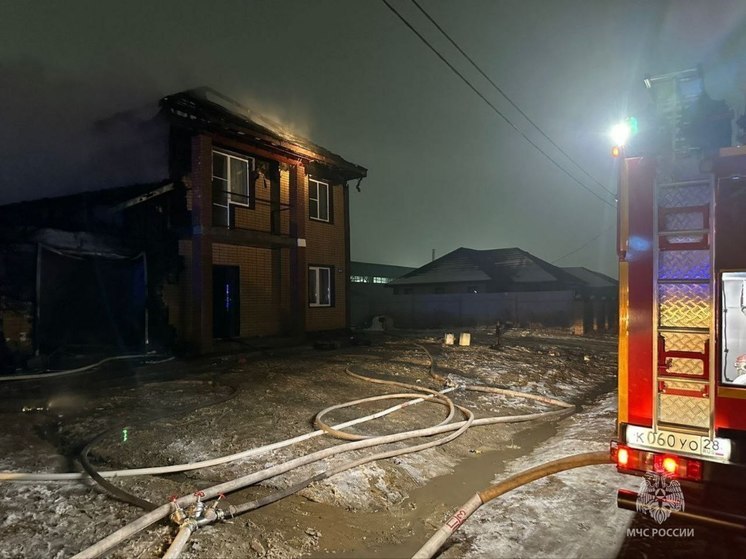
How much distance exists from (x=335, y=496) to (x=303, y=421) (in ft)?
6.57

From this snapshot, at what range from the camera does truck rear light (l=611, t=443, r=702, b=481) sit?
2.92 metres

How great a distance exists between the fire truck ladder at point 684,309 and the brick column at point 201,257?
11.2 metres

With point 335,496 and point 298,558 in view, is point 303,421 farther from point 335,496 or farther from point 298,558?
point 298,558

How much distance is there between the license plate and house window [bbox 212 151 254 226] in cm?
1199

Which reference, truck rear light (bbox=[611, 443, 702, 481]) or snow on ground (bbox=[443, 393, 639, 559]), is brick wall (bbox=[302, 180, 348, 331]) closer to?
snow on ground (bbox=[443, 393, 639, 559])

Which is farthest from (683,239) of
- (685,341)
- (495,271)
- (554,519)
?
(495,271)

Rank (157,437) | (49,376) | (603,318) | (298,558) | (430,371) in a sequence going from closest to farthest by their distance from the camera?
(298,558)
(157,437)
(49,376)
(430,371)
(603,318)

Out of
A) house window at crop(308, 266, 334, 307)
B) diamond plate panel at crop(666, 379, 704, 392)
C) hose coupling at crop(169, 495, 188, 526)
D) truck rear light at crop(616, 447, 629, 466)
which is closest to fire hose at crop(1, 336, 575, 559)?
hose coupling at crop(169, 495, 188, 526)

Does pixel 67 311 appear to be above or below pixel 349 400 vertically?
above

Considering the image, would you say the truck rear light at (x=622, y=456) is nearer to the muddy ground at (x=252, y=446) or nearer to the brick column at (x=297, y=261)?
the muddy ground at (x=252, y=446)

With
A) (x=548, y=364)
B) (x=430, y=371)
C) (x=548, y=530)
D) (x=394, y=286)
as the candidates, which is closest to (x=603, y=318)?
(x=548, y=364)

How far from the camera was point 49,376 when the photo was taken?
839cm

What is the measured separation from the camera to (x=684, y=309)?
9.82 ft

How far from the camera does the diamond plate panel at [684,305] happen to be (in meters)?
2.93
